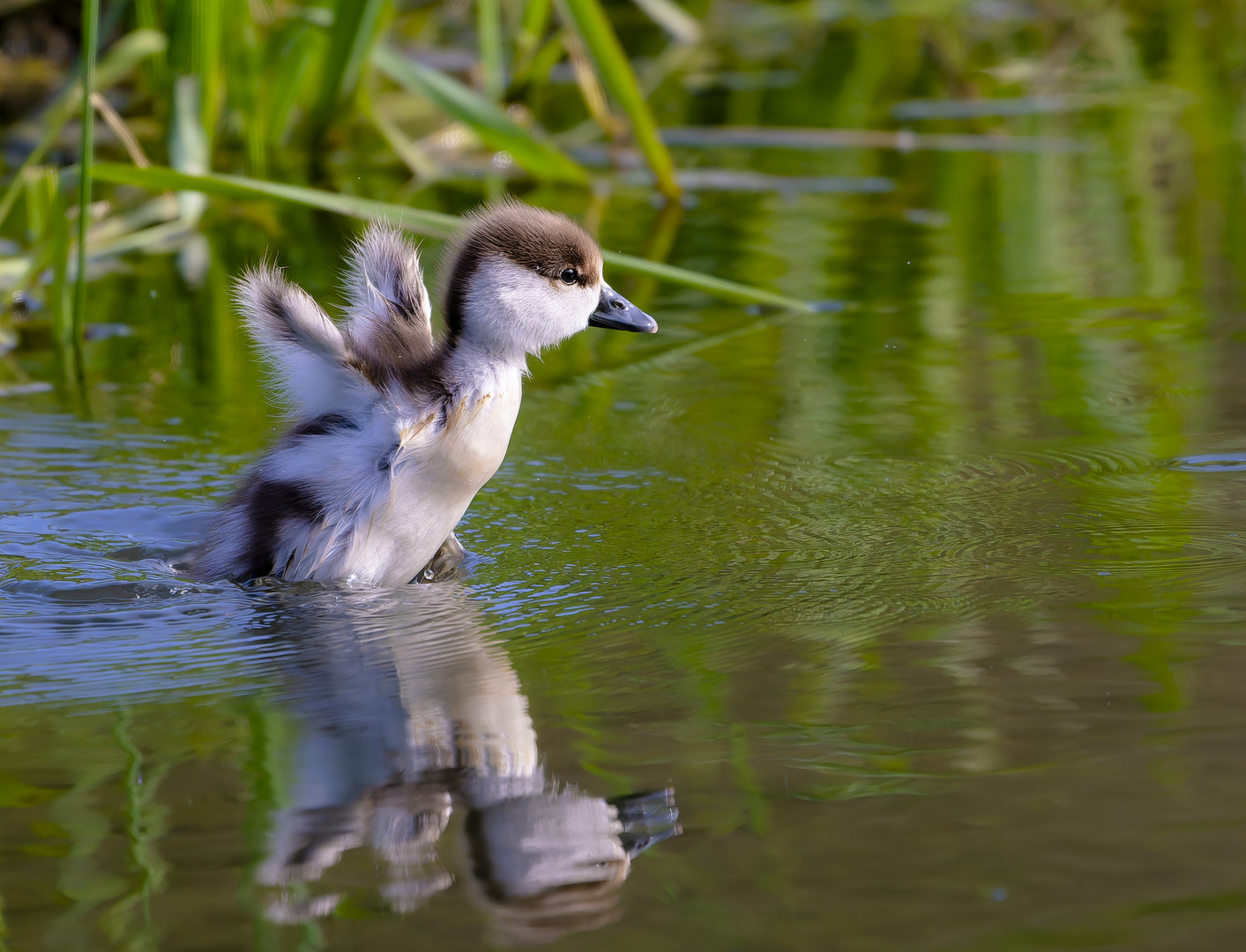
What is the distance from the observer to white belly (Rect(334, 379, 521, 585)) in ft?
11.6

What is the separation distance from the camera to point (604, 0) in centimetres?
1255

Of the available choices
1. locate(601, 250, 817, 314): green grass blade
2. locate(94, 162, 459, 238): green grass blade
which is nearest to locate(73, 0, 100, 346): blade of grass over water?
locate(94, 162, 459, 238): green grass blade

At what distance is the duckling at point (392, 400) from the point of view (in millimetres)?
3527

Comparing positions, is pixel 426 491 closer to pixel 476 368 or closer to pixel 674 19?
pixel 476 368

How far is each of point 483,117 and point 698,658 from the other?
3.62 metres

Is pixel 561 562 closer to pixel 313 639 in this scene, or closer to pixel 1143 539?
pixel 313 639

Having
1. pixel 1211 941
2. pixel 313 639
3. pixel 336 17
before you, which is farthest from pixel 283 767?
pixel 336 17

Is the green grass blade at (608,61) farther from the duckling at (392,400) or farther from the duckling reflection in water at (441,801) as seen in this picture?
the duckling reflection in water at (441,801)

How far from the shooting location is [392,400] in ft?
11.5

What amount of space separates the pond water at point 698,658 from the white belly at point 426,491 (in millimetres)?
147

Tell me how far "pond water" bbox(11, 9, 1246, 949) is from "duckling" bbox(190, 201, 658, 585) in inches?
5.6

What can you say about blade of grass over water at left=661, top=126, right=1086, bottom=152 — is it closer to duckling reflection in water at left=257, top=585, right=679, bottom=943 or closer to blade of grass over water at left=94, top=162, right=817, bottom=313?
blade of grass over water at left=94, top=162, right=817, bottom=313

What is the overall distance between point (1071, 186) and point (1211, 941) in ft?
19.6

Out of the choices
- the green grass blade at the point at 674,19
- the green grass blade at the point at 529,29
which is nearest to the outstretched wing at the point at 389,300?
the green grass blade at the point at 529,29
